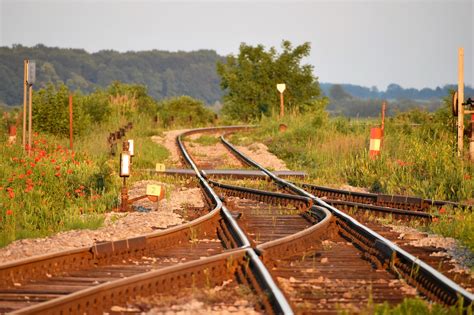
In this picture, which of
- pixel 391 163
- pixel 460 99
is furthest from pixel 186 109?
pixel 391 163

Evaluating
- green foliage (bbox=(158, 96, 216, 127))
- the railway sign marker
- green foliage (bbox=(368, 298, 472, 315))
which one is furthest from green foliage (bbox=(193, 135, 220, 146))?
green foliage (bbox=(368, 298, 472, 315))

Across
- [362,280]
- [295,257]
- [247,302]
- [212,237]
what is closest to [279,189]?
[212,237]

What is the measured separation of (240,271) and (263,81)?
5003 centimetres

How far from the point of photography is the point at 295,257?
8508 millimetres

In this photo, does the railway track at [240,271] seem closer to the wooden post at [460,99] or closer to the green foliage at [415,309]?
the green foliage at [415,309]

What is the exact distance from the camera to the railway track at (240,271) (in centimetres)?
633

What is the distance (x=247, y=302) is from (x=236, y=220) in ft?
13.9

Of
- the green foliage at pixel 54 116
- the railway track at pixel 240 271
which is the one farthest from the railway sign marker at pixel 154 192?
the green foliage at pixel 54 116

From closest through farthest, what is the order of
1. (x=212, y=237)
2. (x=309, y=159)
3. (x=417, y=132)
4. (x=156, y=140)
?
(x=212, y=237) → (x=309, y=159) → (x=417, y=132) → (x=156, y=140)

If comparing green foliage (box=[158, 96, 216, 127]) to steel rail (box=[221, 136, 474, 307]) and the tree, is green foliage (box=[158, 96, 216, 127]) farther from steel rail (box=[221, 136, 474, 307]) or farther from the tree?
steel rail (box=[221, 136, 474, 307])

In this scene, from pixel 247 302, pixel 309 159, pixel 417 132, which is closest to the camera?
pixel 247 302

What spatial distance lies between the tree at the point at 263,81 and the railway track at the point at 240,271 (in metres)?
45.5

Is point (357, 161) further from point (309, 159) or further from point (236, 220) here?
point (236, 220)

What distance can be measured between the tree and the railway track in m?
45.5
